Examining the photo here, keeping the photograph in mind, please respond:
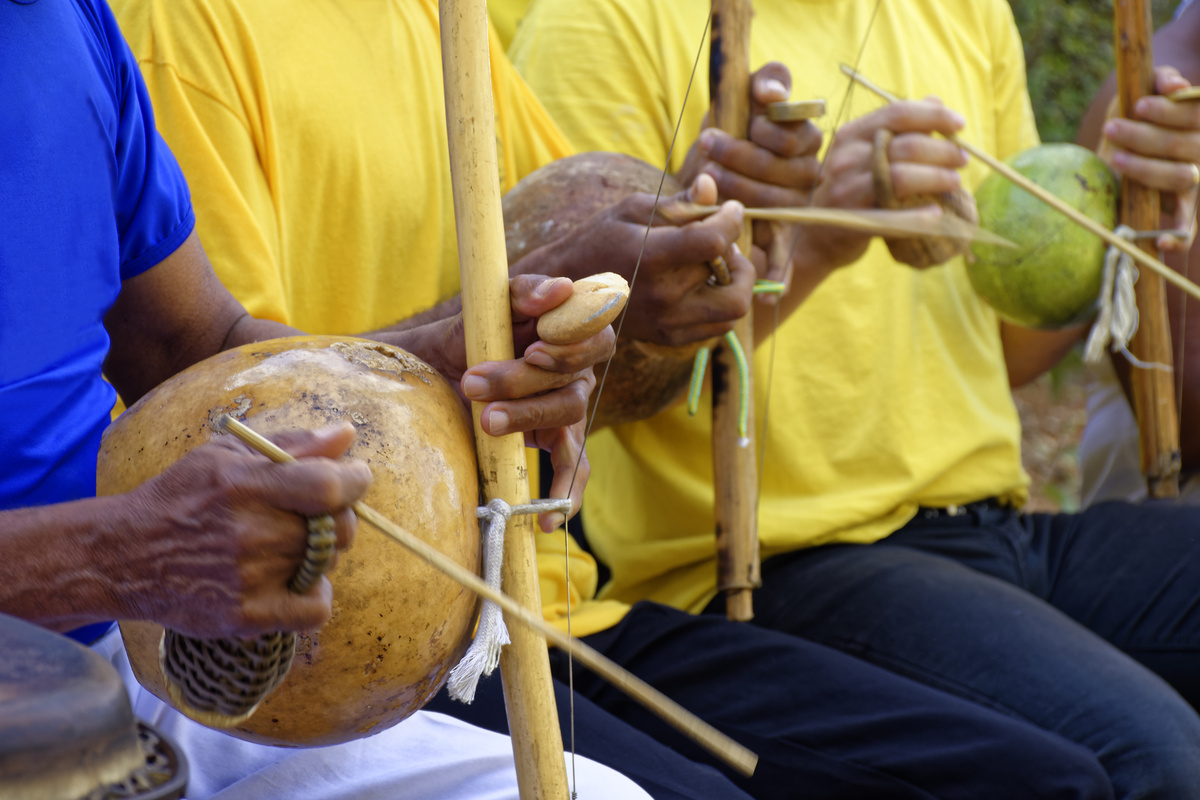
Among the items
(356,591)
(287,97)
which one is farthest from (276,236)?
(356,591)

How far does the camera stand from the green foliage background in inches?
237

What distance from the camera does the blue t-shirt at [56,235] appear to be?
1.16 m

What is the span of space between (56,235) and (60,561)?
0.49m

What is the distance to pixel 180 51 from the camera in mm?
1600

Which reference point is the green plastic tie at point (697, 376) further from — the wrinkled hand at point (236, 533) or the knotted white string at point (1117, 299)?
the wrinkled hand at point (236, 533)

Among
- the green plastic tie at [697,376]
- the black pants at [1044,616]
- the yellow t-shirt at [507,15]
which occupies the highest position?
the yellow t-shirt at [507,15]

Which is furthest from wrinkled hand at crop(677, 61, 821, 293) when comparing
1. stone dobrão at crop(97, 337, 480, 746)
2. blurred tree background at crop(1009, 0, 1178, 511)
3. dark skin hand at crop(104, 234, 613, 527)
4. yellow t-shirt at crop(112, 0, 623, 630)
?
blurred tree background at crop(1009, 0, 1178, 511)

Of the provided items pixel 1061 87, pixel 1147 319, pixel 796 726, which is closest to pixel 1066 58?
pixel 1061 87

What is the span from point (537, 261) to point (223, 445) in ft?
2.61

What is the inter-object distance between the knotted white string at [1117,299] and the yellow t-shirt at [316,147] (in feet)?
3.73

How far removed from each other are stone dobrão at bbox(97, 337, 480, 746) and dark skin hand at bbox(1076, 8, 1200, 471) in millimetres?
1710

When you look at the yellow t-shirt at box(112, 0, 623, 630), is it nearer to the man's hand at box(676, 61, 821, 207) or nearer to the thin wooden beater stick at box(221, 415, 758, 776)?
the man's hand at box(676, 61, 821, 207)

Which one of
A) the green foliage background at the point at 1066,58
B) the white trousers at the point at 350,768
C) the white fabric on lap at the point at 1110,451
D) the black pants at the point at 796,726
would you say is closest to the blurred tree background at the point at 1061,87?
the green foliage background at the point at 1066,58

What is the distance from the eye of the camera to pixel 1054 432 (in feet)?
19.7
